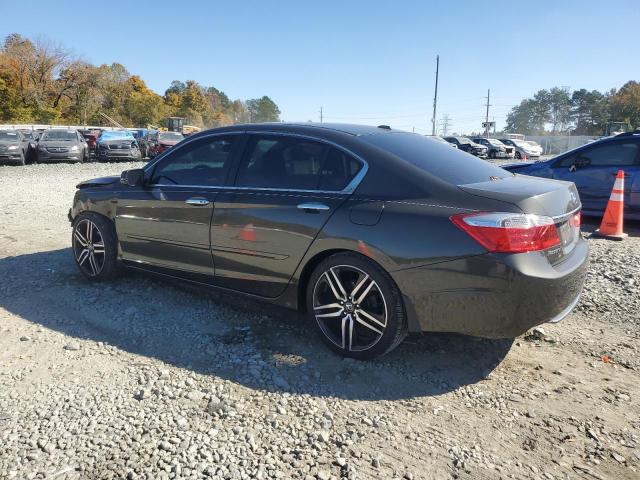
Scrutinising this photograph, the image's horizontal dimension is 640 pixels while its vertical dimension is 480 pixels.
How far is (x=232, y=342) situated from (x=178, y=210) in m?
1.26

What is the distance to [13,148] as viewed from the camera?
66.2ft

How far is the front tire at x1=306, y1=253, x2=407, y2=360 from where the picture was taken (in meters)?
3.22

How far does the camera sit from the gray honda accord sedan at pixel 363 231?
9.70ft

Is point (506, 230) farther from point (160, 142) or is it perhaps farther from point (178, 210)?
point (160, 142)

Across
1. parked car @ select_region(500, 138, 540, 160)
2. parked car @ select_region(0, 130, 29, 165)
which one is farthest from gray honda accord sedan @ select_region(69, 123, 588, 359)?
parked car @ select_region(500, 138, 540, 160)

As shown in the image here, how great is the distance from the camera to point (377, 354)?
332 centimetres

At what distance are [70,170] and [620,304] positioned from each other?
18.5 m

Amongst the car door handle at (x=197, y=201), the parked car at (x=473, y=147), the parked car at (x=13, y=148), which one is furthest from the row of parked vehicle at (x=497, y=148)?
the car door handle at (x=197, y=201)

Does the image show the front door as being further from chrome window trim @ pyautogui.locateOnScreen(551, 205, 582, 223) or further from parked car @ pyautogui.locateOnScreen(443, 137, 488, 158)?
parked car @ pyautogui.locateOnScreen(443, 137, 488, 158)

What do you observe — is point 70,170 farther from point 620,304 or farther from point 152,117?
point 152,117

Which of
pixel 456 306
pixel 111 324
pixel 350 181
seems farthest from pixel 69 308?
pixel 456 306

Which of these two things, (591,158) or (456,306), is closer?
(456,306)

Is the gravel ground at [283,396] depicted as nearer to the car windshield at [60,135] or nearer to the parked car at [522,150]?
the car windshield at [60,135]

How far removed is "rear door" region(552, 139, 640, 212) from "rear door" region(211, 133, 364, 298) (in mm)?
6293
